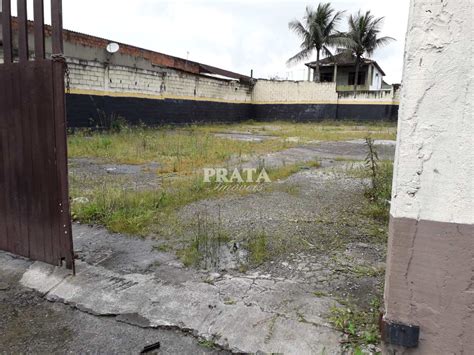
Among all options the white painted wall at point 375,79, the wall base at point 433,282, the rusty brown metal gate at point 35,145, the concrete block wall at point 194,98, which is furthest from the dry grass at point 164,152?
the white painted wall at point 375,79

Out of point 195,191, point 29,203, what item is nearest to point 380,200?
point 195,191

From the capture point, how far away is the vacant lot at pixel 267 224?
89.0 inches

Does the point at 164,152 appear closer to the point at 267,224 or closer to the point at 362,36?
the point at 267,224

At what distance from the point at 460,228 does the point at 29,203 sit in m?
2.70

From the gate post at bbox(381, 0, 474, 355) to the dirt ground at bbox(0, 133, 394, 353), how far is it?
17.4 inches

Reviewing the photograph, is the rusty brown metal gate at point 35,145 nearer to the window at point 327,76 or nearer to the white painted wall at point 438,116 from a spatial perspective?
the white painted wall at point 438,116

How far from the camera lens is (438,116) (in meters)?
1.25

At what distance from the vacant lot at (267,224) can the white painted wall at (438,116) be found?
86 cm

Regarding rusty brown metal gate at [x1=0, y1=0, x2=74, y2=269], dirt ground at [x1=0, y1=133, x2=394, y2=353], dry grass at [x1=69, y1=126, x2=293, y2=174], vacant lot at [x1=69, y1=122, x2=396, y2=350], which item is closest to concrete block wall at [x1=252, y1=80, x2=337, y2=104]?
dry grass at [x1=69, y1=126, x2=293, y2=174]

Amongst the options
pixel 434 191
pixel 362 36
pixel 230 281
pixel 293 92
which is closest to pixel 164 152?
pixel 230 281

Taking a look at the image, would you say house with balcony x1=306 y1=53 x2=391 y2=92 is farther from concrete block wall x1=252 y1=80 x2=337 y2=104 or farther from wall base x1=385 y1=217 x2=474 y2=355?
Result: wall base x1=385 y1=217 x2=474 y2=355

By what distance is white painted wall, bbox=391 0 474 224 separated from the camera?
1203mm

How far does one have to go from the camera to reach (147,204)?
3953mm

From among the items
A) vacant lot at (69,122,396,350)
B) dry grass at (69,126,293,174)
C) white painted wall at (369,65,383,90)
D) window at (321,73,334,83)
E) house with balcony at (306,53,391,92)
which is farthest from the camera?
window at (321,73,334,83)
